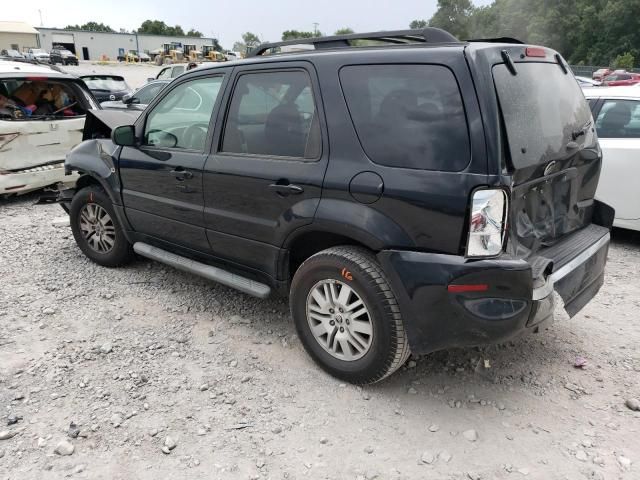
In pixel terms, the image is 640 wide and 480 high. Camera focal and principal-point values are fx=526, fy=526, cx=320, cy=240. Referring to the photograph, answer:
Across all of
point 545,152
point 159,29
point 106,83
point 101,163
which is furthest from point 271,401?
point 159,29

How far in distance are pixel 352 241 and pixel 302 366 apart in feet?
2.98

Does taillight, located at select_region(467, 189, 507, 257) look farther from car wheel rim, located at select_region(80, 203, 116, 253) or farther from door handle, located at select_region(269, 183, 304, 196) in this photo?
car wheel rim, located at select_region(80, 203, 116, 253)

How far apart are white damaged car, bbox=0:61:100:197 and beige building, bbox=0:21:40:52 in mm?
82517

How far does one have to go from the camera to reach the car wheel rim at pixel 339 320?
291cm

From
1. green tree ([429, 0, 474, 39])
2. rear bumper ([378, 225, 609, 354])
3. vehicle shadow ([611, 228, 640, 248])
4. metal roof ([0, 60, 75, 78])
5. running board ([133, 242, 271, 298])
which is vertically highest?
green tree ([429, 0, 474, 39])

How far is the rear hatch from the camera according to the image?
256 cm

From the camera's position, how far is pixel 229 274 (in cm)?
369

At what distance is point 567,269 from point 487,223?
0.73m

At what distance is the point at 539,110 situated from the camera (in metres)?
2.79

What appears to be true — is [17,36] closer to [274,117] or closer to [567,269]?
[274,117]

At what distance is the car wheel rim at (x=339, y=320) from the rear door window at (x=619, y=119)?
3958 millimetres

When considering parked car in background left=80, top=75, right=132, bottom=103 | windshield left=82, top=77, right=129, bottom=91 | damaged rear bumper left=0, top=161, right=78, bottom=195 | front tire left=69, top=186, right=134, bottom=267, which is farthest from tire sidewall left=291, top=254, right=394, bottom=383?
windshield left=82, top=77, right=129, bottom=91

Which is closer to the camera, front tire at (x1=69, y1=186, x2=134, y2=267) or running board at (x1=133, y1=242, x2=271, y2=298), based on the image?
running board at (x1=133, y1=242, x2=271, y2=298)

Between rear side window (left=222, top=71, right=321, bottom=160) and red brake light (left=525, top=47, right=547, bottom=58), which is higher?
red brake light (left=525, top=47, right=547, bottom=58)
